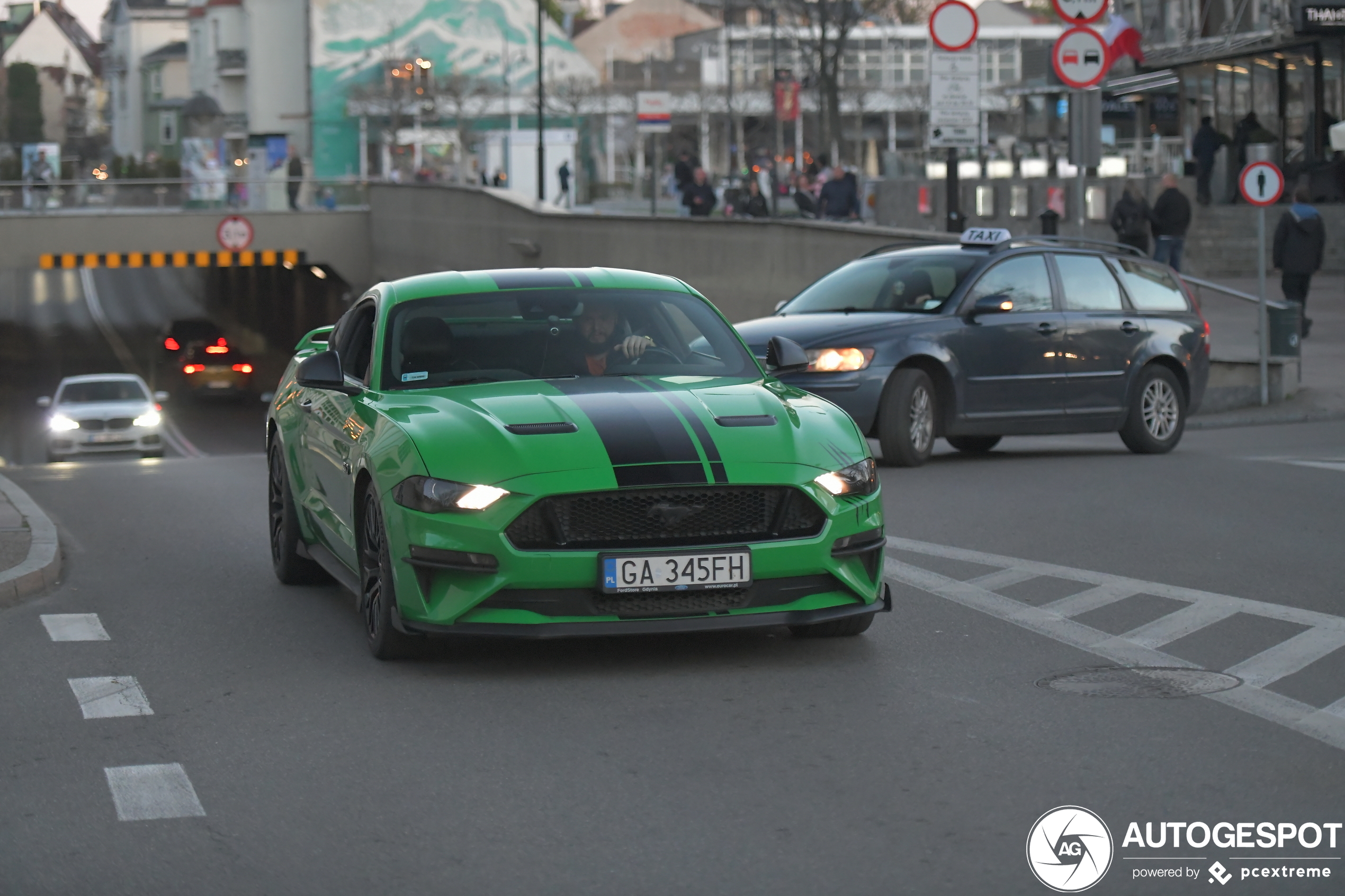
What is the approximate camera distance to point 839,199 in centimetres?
3406

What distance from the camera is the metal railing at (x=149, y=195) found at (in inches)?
2080

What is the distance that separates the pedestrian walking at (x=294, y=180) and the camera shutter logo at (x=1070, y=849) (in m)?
51.6

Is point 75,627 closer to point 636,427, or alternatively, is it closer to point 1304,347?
point 636,427

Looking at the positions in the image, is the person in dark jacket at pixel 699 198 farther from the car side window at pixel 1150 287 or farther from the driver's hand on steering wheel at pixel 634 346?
the driver's hand on steering wheel at pixel 634 346

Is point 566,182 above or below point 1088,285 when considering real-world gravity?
above

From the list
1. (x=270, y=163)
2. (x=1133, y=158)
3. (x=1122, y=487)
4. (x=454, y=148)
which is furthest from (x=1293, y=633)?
(x=454, y=148)

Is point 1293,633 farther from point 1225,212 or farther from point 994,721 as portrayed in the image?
point 1225,212

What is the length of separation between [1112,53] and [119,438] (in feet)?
85.4

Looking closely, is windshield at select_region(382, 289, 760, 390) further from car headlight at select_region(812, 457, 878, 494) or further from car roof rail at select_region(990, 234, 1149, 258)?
car roof rail at select_region(990, 234, 1149, 258)

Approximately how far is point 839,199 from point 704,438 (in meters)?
27.3

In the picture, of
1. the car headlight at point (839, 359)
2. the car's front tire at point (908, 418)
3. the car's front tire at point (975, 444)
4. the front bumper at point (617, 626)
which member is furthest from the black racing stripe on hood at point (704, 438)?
the car's front tire at point (975, 444)

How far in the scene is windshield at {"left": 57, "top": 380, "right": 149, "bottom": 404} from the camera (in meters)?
31.9

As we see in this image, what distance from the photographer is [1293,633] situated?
7.99 meters

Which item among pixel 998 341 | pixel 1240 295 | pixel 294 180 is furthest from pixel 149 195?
pixel 998 341
